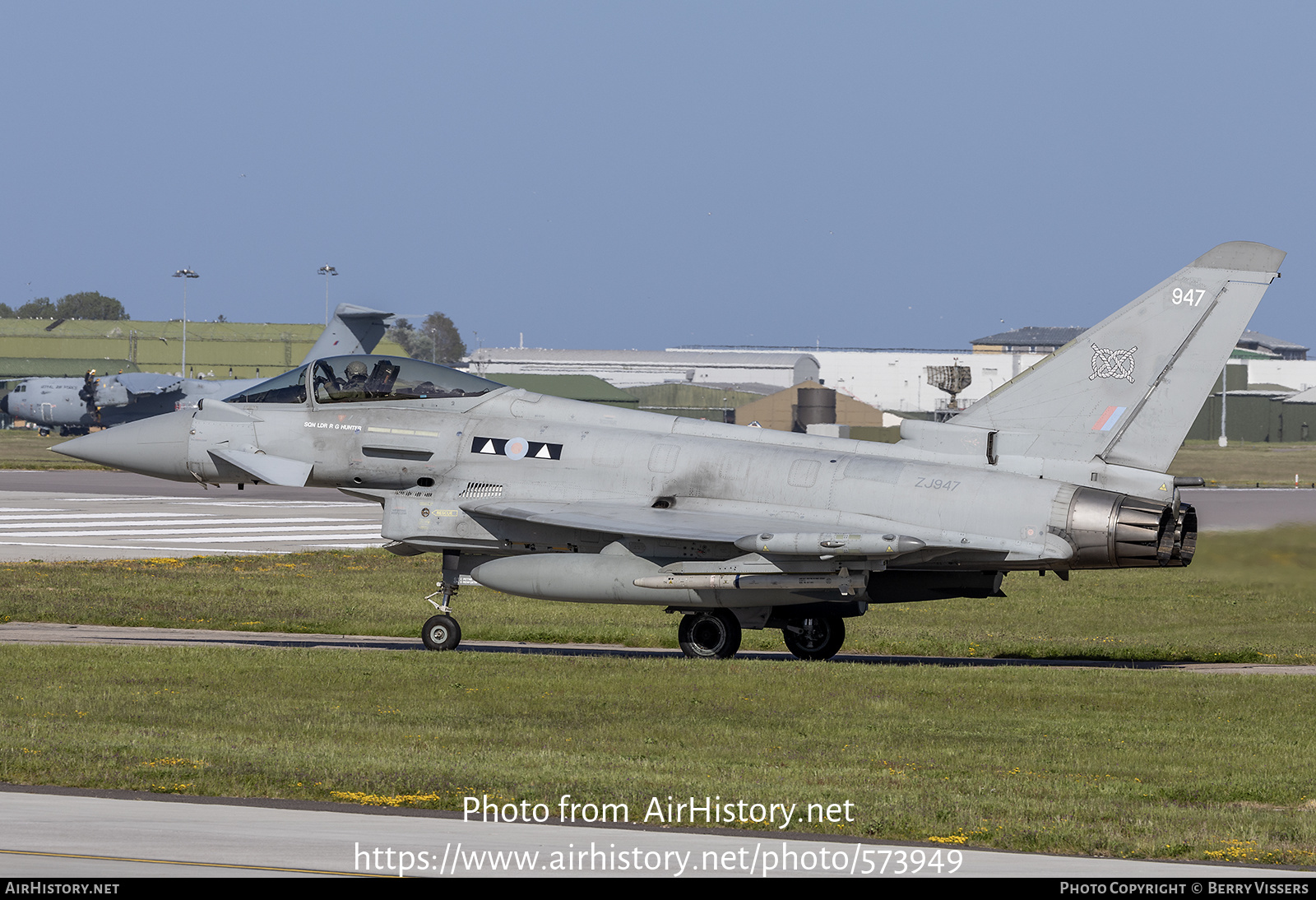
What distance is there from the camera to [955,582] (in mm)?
18016

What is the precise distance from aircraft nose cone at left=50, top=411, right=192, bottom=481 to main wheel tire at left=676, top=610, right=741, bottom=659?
704 centimetres

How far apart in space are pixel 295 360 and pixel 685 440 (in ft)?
390

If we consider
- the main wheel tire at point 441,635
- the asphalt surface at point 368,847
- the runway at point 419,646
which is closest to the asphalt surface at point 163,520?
the runway at point 419,646

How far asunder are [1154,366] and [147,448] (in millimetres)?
12933

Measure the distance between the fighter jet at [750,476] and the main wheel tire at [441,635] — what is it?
0.08 ft

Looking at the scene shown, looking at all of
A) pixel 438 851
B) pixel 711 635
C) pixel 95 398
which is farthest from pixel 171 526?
pixel 95 398

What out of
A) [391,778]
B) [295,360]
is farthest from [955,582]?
[295,360]

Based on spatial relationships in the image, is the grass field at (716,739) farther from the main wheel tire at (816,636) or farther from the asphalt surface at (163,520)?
the asphalt surface at (163,520)

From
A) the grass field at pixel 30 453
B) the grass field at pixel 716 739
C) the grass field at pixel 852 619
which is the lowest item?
the grass field at pixel 30 453

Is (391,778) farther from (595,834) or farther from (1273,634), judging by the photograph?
(1273,634)

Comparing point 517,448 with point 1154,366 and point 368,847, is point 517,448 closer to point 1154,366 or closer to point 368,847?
point 1154,366

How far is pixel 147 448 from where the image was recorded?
19.5m

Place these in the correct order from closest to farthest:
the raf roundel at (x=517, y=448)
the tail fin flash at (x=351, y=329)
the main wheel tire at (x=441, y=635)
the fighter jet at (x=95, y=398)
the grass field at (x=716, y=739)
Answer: the grass field at (x=716, y=739) < the main wheel tire at (x=441, y=635) < the raf roundel at (x=517, y=448) < the tail fin flash at (x=351, y=329) < the fighter jet at (x=95, y=398)

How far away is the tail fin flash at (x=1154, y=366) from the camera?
56.7 feet
